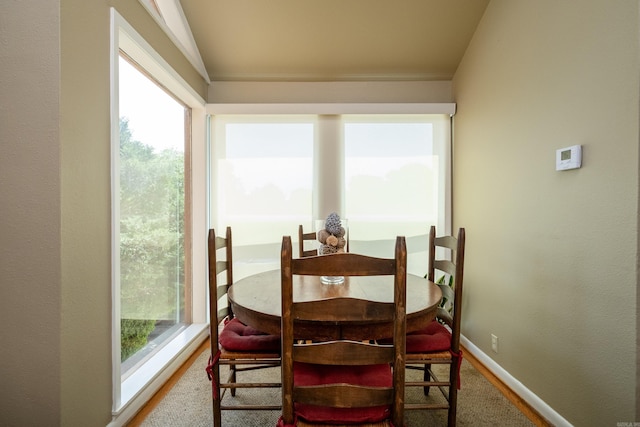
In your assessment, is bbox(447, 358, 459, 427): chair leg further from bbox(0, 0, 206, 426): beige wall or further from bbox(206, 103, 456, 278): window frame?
bbox(0, 0, 206, 426): beige wall

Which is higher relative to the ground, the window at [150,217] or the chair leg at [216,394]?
the window at [150,217]

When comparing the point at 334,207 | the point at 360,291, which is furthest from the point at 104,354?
the point at 334,207

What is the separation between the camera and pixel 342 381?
1.32 metres

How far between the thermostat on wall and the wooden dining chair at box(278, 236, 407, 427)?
1.21m

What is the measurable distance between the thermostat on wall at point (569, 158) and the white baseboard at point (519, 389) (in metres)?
1.32

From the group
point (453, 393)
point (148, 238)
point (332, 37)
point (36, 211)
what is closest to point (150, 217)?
point (148, 238)

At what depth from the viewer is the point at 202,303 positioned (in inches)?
120

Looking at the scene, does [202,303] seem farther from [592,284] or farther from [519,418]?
[592,284]

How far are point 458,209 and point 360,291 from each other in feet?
5.81

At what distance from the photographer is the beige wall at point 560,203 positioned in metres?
1.41

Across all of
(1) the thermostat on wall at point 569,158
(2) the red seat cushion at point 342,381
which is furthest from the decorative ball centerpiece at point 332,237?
(1) the thermostat on wall at point 569,158

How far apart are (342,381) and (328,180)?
2131 mm

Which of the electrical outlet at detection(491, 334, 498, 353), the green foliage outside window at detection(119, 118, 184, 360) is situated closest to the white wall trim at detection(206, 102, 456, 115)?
the green foliage outside window at detection(119, 118, 184, 360)

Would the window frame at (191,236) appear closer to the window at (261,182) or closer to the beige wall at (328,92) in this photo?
the window at (261,182)
